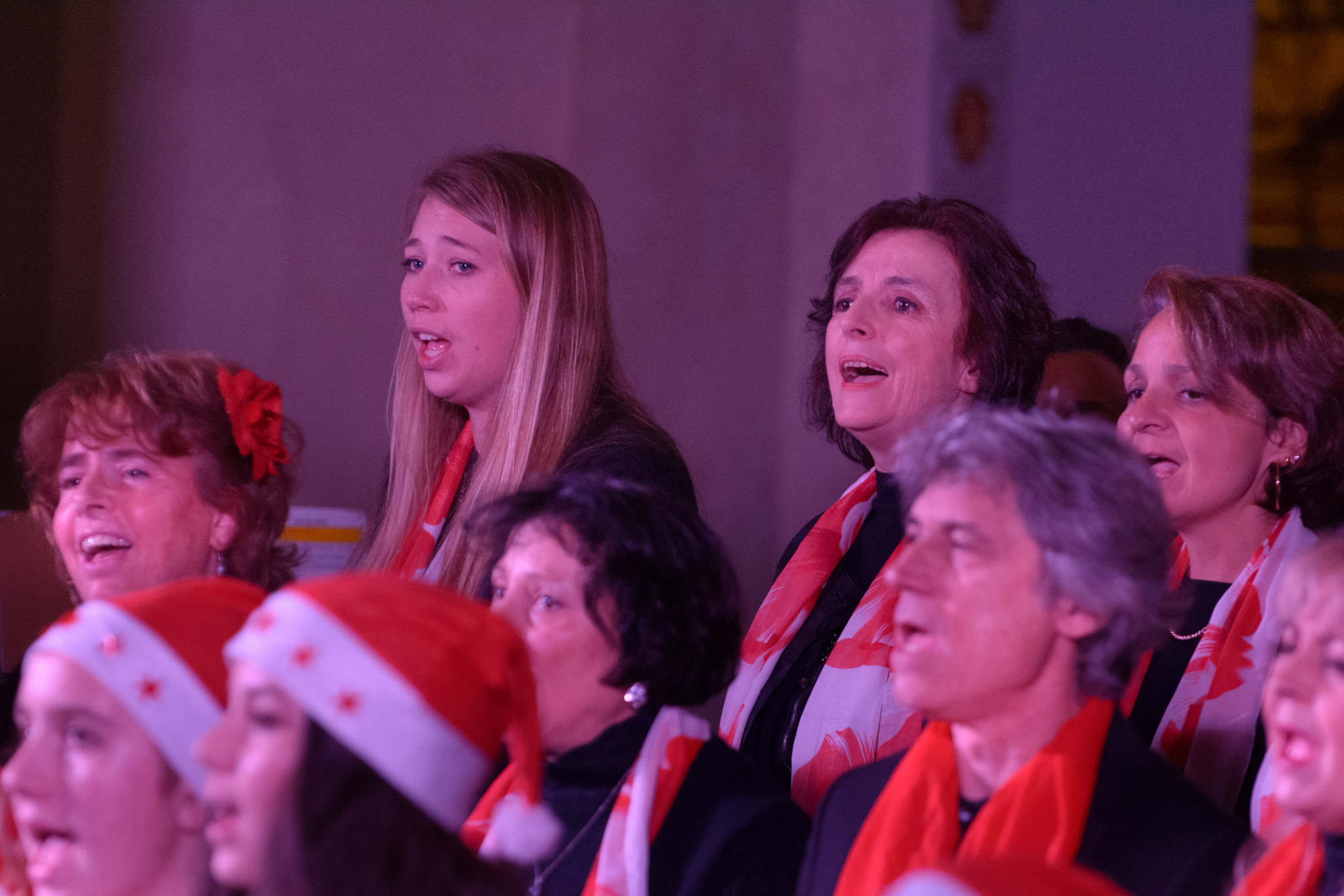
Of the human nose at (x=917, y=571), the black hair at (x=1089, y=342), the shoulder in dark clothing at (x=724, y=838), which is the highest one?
the black hair at (x=1089, y=342)

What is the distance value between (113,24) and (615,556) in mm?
3497

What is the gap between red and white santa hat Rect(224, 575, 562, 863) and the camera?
1.42 m

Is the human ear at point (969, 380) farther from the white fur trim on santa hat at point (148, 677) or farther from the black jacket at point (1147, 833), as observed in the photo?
the white fur trim on santa hat at point (148, 677)

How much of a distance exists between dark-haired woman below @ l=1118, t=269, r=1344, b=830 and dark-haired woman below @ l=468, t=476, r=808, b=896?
0.78 meters

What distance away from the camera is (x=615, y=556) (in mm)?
1918

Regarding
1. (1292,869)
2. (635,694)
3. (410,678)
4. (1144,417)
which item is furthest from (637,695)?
(1144,417)

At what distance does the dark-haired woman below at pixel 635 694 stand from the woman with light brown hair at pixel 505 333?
596 mm

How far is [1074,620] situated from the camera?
1.72 metres

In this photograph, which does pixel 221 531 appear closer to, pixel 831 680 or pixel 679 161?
pixel 831 680

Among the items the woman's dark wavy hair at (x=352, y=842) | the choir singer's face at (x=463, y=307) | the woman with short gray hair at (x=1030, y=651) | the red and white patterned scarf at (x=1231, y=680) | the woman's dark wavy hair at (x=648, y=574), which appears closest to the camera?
the woman's dark wavy hair at (x=352, y=842)

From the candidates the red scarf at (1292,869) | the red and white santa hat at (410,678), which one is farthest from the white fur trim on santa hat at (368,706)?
the red scarf at (1292,869)

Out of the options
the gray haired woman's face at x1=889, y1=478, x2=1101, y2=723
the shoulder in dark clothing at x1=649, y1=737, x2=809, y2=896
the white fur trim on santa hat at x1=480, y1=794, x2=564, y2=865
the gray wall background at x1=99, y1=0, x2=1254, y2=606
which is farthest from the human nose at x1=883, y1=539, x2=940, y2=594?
the gray wall background at x1=99, y1=0, x2=1254, y2=606

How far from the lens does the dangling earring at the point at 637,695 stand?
76.8 inches

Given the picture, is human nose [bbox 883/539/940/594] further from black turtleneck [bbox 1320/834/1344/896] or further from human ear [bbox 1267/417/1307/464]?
human ear [bbox 1267/417/1307/464]
